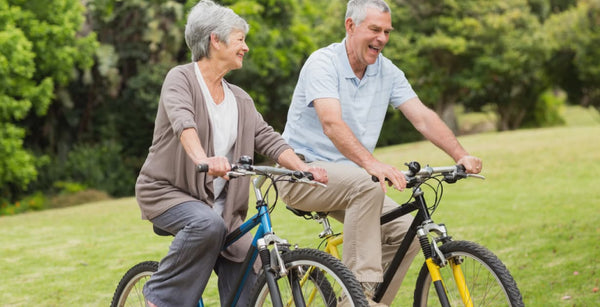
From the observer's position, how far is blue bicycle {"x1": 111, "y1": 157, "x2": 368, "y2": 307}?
11.6ft

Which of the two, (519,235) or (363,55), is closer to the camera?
(363,55)

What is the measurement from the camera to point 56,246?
12.1m

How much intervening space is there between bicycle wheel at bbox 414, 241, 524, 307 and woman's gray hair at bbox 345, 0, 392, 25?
1.20 metres

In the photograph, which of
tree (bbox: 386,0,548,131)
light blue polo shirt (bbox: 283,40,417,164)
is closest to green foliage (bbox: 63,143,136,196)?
tree (bbox: 386,0,548,131)

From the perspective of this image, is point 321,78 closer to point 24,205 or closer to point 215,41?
point 215,41

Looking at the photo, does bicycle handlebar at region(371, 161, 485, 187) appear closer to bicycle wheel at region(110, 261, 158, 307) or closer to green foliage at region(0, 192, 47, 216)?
bicycle wheel at region(110, 261, 158, 307)

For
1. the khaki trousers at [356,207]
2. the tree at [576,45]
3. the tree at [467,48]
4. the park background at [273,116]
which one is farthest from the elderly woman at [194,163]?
the tree at [576,45]

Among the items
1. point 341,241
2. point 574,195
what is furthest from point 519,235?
point 341,241

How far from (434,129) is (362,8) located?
73 cm

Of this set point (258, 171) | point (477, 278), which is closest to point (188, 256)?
point (258, 171)

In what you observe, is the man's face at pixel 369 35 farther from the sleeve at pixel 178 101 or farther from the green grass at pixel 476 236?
the green grass at pixel 476 236

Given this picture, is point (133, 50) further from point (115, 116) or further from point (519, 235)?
point (519, 235)

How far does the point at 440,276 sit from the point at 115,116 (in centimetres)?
2597

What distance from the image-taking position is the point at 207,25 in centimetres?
405
